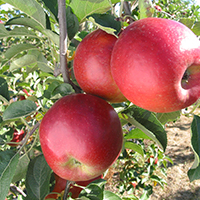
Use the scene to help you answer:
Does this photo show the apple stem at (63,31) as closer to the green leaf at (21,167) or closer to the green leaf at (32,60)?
the green leaf at (32,60)

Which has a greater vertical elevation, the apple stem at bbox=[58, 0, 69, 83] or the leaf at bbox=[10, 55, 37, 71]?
the apple stem at bbox=[58, 0, 69, 83]

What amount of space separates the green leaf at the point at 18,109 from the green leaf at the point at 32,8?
31 cm

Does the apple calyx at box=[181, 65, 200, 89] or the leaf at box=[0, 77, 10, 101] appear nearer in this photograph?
the apple calyx at box=[181, 65, 200, 89]

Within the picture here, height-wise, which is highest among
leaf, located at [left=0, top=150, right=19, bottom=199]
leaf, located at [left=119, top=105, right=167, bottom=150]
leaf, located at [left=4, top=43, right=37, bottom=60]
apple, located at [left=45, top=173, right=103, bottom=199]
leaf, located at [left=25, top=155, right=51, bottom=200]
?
leaf, located at [left=4, top=43, right=37, bottom=60]

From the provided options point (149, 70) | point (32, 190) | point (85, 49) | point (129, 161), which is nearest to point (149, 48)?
point (149, 70)

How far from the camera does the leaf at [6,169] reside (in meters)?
0.59

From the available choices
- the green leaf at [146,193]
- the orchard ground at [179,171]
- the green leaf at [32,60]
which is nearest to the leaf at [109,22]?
the green leaf at [32,60]

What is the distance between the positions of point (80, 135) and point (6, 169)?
12.8 inches

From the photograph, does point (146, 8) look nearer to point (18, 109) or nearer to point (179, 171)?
point (18, 109)

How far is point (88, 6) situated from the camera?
65 cm

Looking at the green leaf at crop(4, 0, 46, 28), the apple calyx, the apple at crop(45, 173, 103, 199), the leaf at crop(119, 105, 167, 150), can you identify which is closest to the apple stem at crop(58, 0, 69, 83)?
the green leaf at crop(4, 0, 46, 28)

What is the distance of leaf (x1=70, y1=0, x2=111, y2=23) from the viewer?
0.64 metres

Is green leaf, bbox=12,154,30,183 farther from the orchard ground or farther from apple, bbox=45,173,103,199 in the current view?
the orchard ground

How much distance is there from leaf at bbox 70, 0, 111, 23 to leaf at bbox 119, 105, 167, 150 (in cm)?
36
